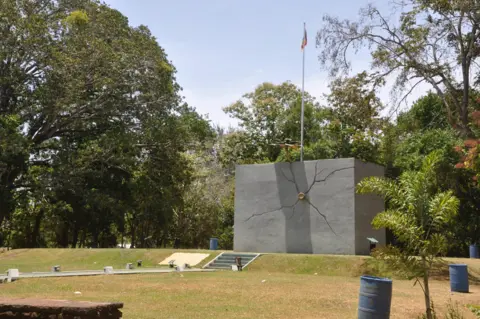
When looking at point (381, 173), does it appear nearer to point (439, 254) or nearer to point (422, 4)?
point (422, 4)

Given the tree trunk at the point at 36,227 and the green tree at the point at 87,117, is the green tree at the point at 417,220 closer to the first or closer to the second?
the green tree at the point at 87,117

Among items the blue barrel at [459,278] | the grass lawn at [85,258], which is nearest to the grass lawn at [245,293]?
the blue barrel at [459,278]

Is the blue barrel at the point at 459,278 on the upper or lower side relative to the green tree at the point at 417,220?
lower

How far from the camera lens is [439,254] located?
9969 mm

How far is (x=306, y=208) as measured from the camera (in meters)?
23.7

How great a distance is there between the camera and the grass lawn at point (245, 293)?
10328 millimetres

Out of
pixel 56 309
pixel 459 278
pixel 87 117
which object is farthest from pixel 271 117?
pixel 56 309

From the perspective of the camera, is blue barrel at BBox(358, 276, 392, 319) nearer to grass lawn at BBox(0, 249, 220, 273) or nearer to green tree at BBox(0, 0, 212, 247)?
grass lawn at BBox(0, 249, 220, 273)

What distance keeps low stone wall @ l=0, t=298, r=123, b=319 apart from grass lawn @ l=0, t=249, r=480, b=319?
2.59 meters

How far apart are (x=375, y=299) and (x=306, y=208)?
14401 millimetres

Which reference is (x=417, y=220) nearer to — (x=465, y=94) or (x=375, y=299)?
(x=375, y=299)

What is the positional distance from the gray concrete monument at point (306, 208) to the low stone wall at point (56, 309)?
17.3m

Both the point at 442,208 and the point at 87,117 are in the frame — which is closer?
the point at 442,208

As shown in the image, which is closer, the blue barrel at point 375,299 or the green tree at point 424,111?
the blue barrel at point 375,299
